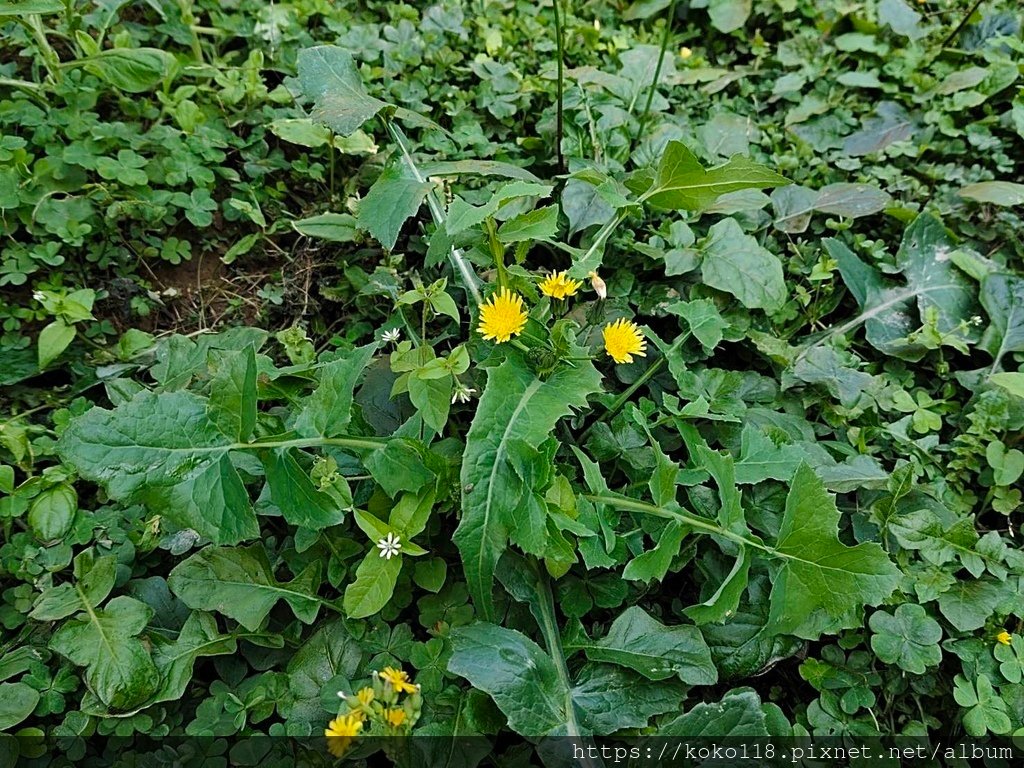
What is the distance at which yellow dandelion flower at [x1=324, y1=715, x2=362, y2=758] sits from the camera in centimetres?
144

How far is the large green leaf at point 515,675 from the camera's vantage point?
1.65 m

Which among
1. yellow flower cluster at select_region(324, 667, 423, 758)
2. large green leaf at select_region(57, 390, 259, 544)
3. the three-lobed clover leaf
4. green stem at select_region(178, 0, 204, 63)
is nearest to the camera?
yellow flower cluster at select_region(324, 667, 423, 758)

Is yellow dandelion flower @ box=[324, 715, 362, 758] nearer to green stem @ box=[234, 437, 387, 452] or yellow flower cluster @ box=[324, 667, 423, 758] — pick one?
yellow flower cluster @ box=[324, 667, 423, 758]

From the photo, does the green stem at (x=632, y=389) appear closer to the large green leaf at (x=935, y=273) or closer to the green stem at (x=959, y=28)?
the large green leaf at (x=935, y=273)

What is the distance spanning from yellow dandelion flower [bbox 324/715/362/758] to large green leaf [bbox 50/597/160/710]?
23.8 inches

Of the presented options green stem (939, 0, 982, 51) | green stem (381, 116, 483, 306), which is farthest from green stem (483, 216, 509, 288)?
green stem (939, 0, 982, 51)

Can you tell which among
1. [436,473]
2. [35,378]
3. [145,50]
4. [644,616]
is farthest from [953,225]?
[35,378]

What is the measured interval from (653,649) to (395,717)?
26.7 inches

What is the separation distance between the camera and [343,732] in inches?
56.8

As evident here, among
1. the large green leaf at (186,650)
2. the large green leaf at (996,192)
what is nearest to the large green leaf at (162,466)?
the large green leaf at (186,650)

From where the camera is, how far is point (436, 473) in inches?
70.9

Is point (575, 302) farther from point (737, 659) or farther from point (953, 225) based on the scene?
point (953, 225)

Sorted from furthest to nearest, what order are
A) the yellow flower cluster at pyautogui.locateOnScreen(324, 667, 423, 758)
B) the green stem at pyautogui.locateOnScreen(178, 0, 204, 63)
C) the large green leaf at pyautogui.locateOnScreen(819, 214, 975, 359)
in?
1. the green stem at pyautogui.locateOnScreen(178, 0, 204, 63)
2. the large green leaf at pyautogui.locateOnScreen(819, 214, 975, 359)
3. the yellow flower cluster at pyautogui.locateOnScreen(324, 667, 423, 758)

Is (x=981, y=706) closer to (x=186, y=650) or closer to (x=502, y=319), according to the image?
(x=502, y=319)
